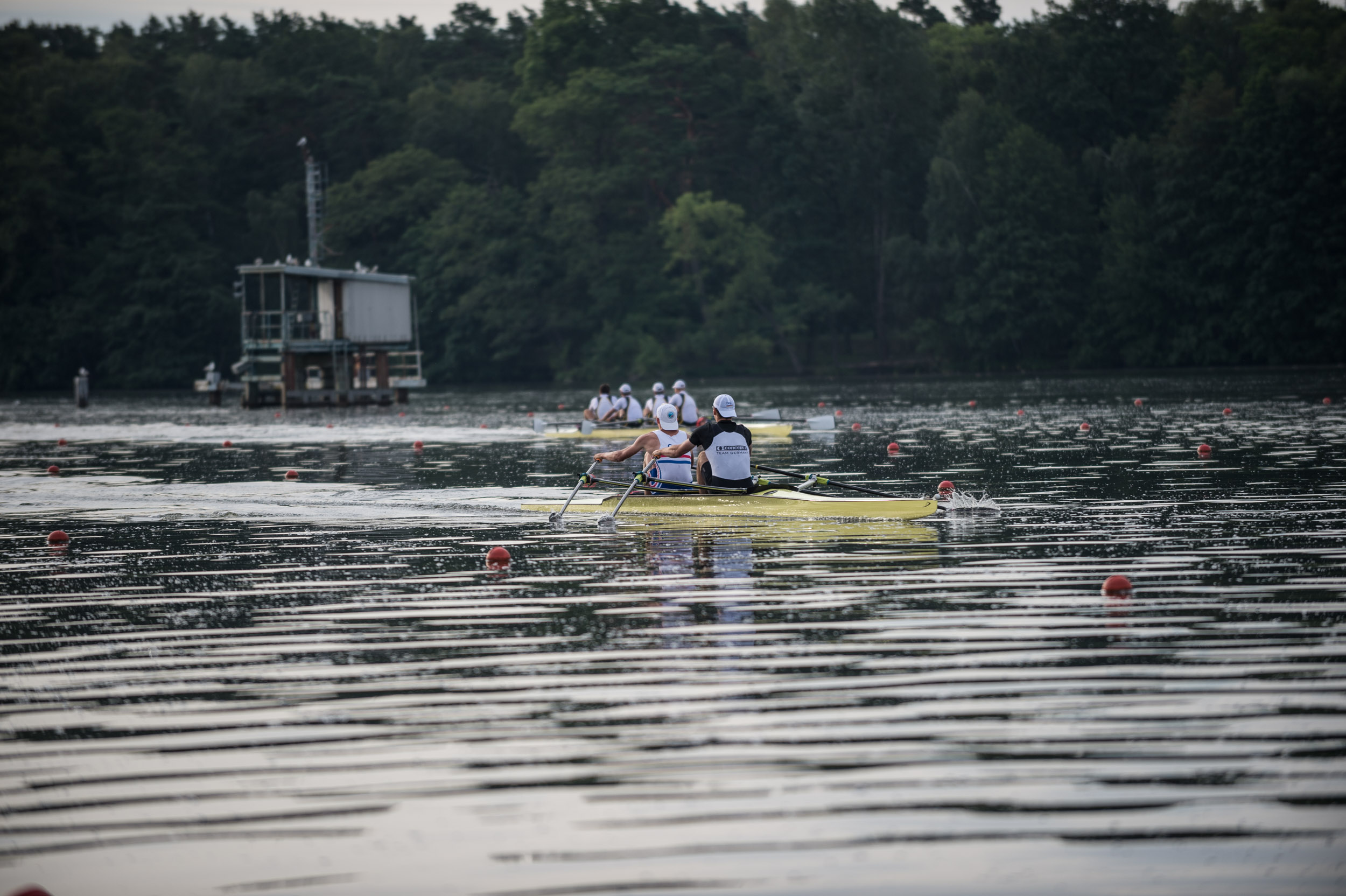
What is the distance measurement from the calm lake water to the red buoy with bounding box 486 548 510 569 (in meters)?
0.23

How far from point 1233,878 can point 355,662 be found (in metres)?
5.72

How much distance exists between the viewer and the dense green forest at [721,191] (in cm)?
7400

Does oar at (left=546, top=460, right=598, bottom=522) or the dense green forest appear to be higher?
the dense green forest

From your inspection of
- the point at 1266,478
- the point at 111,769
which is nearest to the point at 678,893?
the point at 111,769

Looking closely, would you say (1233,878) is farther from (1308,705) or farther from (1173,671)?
(1173,671)

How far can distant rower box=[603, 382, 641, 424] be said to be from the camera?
3453 cm

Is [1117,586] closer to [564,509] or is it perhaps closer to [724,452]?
[724,452]

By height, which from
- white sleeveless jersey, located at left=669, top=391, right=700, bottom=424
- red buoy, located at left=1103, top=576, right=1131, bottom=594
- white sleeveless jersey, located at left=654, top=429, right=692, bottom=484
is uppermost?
white sleeveless jersey, located at left=669, top=391, right=700, bottom=424

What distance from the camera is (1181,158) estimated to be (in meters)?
73.4

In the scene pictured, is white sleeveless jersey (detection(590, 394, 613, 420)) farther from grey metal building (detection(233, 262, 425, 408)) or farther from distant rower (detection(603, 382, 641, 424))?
grey metal building (detection(233, 262, 425, 408))

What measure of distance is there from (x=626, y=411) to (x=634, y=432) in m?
0.95

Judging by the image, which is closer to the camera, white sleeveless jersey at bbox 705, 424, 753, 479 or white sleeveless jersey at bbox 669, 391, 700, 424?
white sleeveless jersey at bbox 705, 424, 753, 479

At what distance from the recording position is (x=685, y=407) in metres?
28.8

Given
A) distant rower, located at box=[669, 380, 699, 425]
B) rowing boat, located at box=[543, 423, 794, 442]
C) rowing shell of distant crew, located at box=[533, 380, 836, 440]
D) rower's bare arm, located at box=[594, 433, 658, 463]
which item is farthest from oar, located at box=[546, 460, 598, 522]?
rowing boat, located at box=[543, 423, 794, 442]
